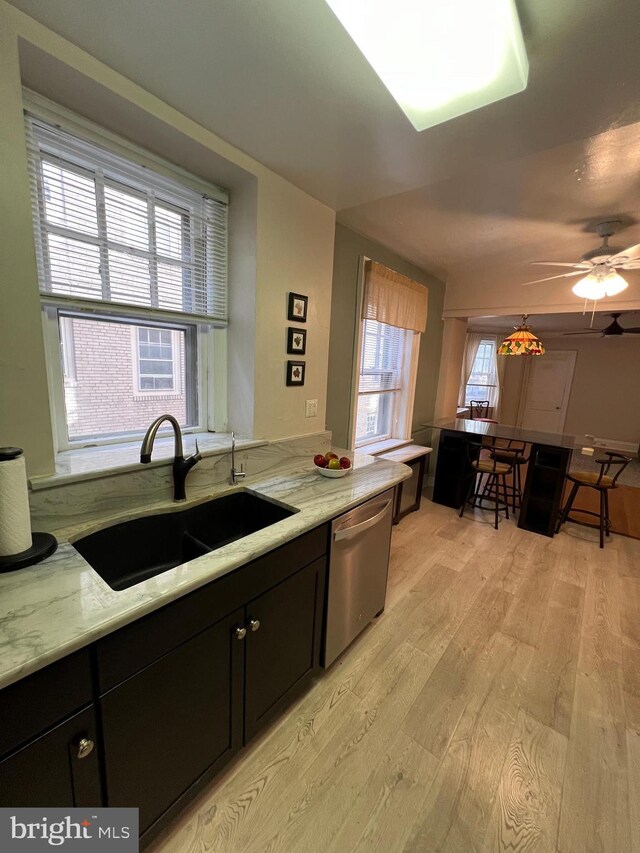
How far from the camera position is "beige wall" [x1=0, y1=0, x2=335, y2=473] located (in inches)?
40.9

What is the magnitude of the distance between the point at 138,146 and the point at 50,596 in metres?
1.73

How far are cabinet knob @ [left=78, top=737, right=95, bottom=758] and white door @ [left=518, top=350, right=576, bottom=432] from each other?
344 inches

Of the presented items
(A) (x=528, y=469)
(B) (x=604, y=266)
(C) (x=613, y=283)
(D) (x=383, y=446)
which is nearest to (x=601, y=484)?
(A) (x=528, y=469)

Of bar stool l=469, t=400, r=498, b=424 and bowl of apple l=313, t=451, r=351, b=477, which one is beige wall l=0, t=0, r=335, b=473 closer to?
bowl of apple l=313, t=451, r=351, b=477

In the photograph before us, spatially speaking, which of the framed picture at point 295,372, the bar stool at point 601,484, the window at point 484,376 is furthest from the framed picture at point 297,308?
the window at point 484,376

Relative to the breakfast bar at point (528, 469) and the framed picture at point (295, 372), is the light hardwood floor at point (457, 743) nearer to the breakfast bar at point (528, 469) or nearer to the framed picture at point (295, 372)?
the breakfast bar at point (528, 469)

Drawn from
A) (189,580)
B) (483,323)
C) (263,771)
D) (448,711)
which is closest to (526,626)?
(448,711)

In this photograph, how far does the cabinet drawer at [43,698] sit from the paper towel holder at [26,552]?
380mm

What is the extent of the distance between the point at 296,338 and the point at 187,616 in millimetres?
1536

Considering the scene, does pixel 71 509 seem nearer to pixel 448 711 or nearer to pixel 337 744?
pixel 337 744

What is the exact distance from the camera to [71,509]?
124 cm

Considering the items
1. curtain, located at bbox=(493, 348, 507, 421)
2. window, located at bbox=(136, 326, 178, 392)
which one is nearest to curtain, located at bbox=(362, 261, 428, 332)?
window, located at bbox=(136, 326, 178, 392)

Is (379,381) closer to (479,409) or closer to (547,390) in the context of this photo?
(479,409)

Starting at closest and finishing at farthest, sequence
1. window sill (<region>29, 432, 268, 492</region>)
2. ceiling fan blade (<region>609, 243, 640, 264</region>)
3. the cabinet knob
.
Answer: the cabinet knob → window sill (<region>29, 432, 268, 492</region>) → ceiling fan blade (<region>609, 243, 640, 264</region>)
